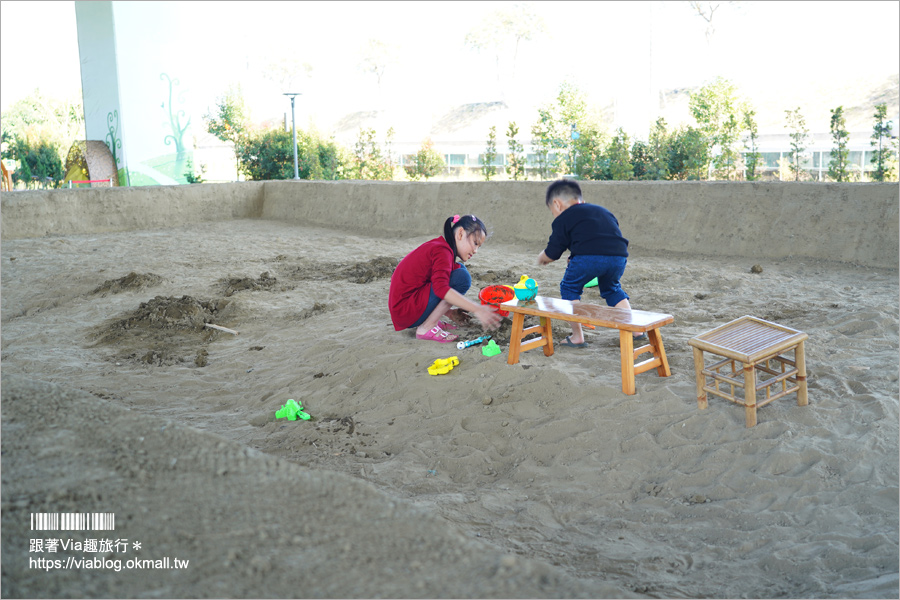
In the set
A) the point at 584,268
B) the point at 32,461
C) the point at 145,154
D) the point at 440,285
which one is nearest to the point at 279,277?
the point at 440,285

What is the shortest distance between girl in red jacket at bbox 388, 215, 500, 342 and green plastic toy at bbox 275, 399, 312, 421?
108 centimetres

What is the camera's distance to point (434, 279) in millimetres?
4555

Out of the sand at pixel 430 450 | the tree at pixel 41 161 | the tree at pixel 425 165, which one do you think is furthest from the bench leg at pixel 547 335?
the tree at pixel 41 161

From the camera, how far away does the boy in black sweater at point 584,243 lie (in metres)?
4.49

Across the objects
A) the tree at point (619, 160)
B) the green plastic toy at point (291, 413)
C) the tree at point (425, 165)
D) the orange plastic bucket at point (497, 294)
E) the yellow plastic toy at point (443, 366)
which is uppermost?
the tree at point (425, 165)

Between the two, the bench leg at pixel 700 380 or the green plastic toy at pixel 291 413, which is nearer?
the bench leg at pixel 700 380

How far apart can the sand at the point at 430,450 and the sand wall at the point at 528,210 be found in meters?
0.62

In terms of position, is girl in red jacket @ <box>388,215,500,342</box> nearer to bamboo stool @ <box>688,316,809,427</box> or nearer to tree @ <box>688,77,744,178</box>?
bamboo stool @ <box>688,316,809,427</box>

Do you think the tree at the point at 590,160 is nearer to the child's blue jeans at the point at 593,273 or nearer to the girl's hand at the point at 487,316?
the child's blue jeans at the point at 593,273

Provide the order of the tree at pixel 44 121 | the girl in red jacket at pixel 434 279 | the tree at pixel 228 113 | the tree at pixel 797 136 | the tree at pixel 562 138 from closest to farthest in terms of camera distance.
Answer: the girl in red jacket at pixel 434 279
the tree at pixel 797 136
the tree at pixel 562 138
the tree at pixel 228 113
the tree at pixel 44 121

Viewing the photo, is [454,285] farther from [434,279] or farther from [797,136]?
[797,136]

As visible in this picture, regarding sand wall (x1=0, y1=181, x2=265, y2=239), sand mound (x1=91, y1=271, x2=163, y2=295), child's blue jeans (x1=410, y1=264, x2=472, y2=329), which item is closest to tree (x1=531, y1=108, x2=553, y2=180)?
sand wall (x1=0, y1=181, x2=265, y2=239)

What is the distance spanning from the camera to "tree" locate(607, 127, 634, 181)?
1066 cm

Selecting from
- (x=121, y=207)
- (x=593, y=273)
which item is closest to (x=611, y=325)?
(x=593, y=273)
